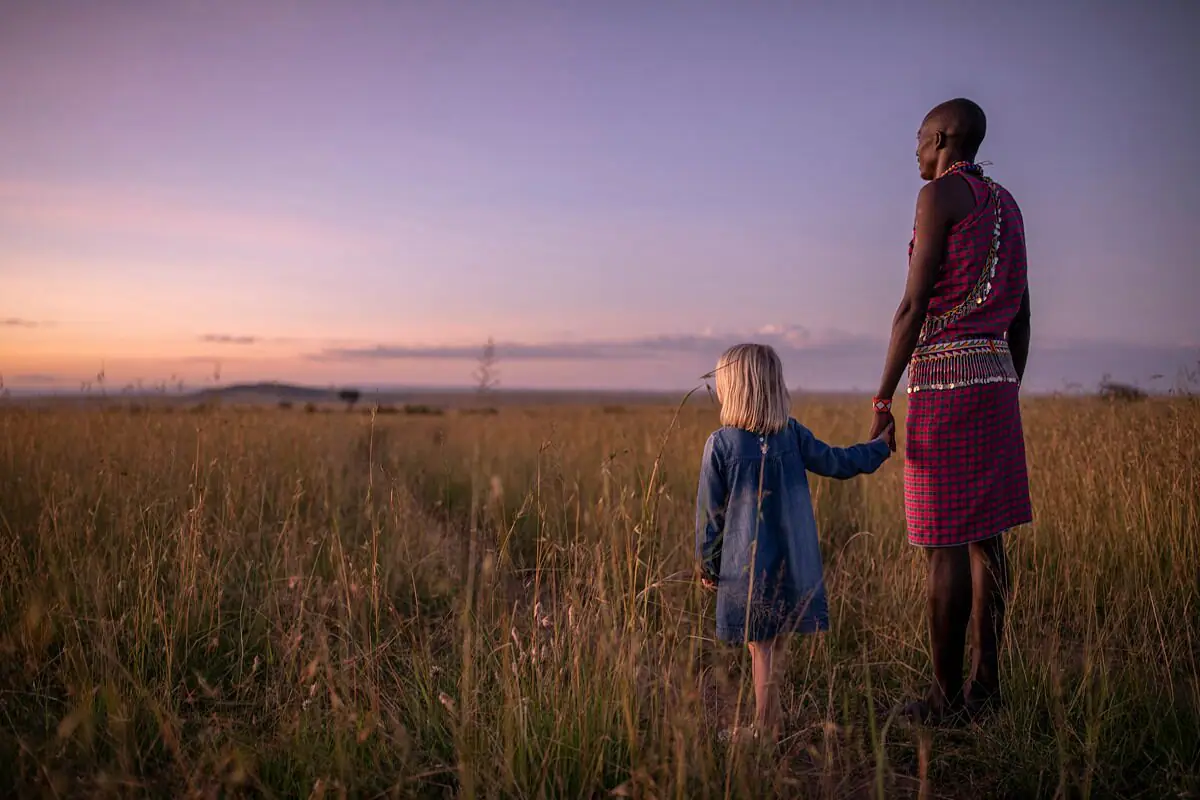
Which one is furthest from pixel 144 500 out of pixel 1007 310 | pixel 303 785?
pixel 1007 310

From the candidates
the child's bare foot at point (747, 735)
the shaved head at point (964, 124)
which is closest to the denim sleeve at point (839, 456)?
the child's bare foot at point (747, 735)

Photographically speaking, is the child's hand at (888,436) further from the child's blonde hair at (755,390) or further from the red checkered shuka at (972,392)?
the child's blonde hair at (755,390)

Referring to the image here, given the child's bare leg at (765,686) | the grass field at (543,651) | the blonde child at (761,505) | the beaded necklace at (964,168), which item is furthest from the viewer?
the beaded necklace at (964,168)

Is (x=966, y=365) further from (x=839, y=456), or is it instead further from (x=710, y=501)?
(x=710, y=501)

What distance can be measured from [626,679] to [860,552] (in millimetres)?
2958

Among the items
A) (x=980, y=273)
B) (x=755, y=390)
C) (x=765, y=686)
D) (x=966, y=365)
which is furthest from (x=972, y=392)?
(x=765, y=686)

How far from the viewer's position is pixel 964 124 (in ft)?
8.53

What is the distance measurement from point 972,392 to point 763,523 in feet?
2.79

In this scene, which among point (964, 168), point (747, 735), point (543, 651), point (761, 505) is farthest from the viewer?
point (964, 168)

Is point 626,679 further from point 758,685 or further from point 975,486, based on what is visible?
point 975,486

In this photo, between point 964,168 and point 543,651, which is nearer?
point 543,651

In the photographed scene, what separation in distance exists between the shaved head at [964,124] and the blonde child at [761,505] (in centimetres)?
105

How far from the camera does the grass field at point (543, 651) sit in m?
1.93

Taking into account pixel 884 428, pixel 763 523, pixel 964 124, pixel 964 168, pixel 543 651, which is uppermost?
pixel 964 124
